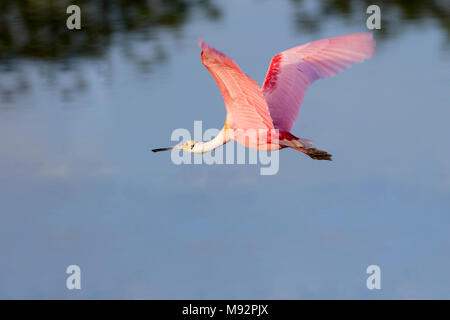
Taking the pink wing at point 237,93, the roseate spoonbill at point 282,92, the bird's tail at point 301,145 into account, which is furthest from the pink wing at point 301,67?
the pink wing at point 237,93

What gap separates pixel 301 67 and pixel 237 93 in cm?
80

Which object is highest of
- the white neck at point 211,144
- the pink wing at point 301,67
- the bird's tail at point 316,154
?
the pink wing at point 301,67

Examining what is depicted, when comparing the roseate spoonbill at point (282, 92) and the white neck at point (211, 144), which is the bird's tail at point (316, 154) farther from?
the white neck at point (211, 144)

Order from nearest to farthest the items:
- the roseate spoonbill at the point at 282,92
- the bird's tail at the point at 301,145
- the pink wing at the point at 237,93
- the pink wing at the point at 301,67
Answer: the pink wing at the point at 237,93 → the roseate spoonbill at the point at 282,92 → the bird's tail at the point at 301,145 → the pink wing at the point at 301,67

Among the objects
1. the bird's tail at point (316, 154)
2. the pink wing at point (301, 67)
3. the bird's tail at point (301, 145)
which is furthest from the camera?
the pink wing at point (301, 67)

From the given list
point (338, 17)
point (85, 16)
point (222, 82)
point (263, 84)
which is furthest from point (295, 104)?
point (85, 16)

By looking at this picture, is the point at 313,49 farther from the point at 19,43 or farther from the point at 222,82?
the point at 19,43

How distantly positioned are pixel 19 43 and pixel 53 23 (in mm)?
379

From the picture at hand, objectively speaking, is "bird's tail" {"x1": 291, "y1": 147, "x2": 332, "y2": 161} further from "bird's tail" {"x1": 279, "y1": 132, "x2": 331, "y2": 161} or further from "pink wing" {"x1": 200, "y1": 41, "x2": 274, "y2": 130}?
"pink wing" {"x1": 200, "y1": 41, "x2": 274, "y2": 130}

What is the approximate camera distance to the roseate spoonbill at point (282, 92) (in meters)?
4.63

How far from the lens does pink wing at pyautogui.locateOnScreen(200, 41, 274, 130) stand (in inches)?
166

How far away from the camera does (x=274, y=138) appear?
16.0 ft

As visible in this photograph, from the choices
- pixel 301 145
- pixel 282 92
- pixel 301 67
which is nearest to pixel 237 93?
pixel 301 145

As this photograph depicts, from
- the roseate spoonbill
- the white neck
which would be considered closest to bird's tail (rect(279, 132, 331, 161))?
the roseate spoonbill
